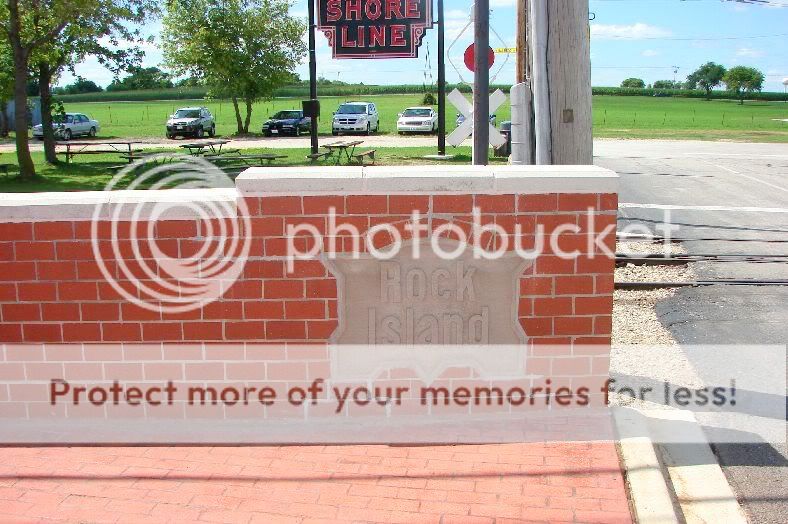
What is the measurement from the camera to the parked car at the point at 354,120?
42.2 metres

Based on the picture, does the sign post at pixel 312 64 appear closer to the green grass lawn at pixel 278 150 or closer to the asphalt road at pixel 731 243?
the green grass lawn at pixel 278 150

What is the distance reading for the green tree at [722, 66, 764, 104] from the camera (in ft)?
401

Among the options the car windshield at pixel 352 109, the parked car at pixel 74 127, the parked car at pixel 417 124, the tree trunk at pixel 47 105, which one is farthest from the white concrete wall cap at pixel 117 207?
the parked car at pixel 74 127

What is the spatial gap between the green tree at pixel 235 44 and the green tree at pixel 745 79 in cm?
9352

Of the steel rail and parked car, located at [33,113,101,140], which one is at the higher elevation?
parked car, located at [33,113,101,140]

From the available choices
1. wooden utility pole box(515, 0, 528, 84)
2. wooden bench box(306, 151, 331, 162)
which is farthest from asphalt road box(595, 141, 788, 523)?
wooden bench box(306, 151, 331, 162)

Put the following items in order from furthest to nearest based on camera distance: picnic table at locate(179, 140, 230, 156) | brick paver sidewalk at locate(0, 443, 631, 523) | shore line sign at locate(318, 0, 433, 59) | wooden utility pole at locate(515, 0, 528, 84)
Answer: shore line sign at locate(318, 0, 433, 59)
picnic table at locate(179, 140, 230, 156)
wooden utility pole at locate(515, 0, 528, 84)
brick paver sidewalk at locate(0, 443, 631, 523)

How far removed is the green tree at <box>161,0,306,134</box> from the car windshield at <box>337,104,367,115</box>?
6750 millimetres

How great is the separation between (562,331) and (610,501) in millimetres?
1203

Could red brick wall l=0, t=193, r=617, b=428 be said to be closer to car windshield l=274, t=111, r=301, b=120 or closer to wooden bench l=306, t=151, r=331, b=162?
wooden bench l=306, t=151, r=331, b=162

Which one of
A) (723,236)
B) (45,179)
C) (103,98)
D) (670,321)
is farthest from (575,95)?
(103,98)

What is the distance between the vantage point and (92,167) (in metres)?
25.2

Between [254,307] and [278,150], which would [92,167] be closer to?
[278,150]

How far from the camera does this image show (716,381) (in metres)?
6.05
